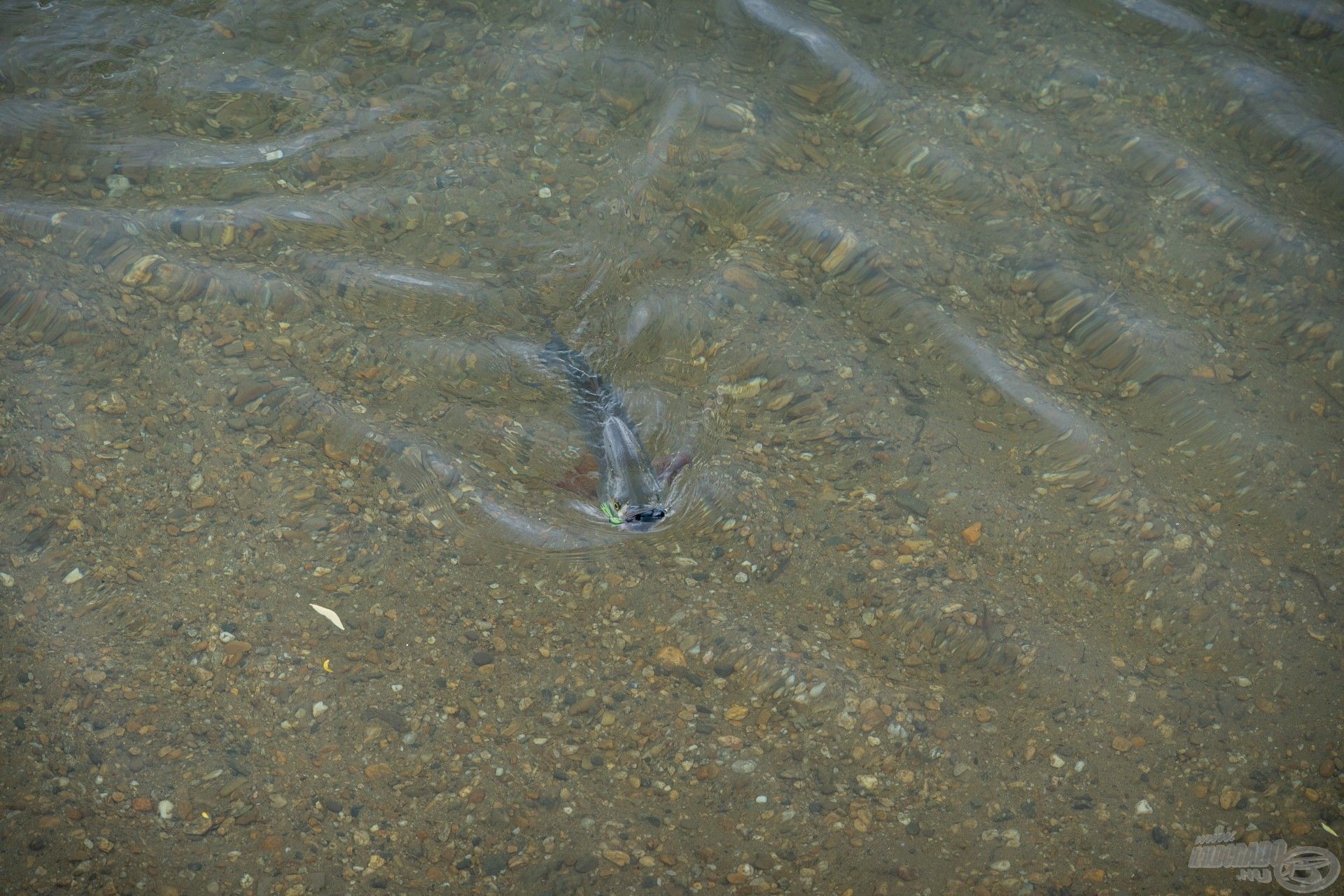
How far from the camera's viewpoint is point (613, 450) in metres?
3.06

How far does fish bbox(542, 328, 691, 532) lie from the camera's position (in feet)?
9.70

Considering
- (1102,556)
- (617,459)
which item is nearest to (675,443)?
(617,459)

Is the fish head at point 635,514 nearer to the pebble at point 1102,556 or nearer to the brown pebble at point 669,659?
the brown pebble at point 669,659

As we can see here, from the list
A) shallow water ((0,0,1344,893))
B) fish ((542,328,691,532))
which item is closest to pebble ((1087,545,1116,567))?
shallow water ((0,0,1344,893))

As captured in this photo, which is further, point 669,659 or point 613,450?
point 613,450

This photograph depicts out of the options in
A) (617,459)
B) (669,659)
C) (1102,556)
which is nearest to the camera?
(669,659)

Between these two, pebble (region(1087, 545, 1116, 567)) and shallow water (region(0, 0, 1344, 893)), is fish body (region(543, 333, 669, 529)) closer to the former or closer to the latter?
shallow water (region(0, 0, 1344, 893))

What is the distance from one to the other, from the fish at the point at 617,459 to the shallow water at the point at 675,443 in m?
0.05

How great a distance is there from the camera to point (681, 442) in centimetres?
310

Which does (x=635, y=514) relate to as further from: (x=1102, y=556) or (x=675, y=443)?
(x=1102, y=556)

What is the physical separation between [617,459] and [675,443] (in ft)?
0.67

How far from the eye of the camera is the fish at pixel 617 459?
296 centimetres

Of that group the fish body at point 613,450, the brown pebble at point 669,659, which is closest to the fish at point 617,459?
the fish body at point 613,450

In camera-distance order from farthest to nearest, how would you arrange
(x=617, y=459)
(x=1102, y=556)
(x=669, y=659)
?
(x=617, y=459), (x=1102, y=556), (x=669, y=659)
